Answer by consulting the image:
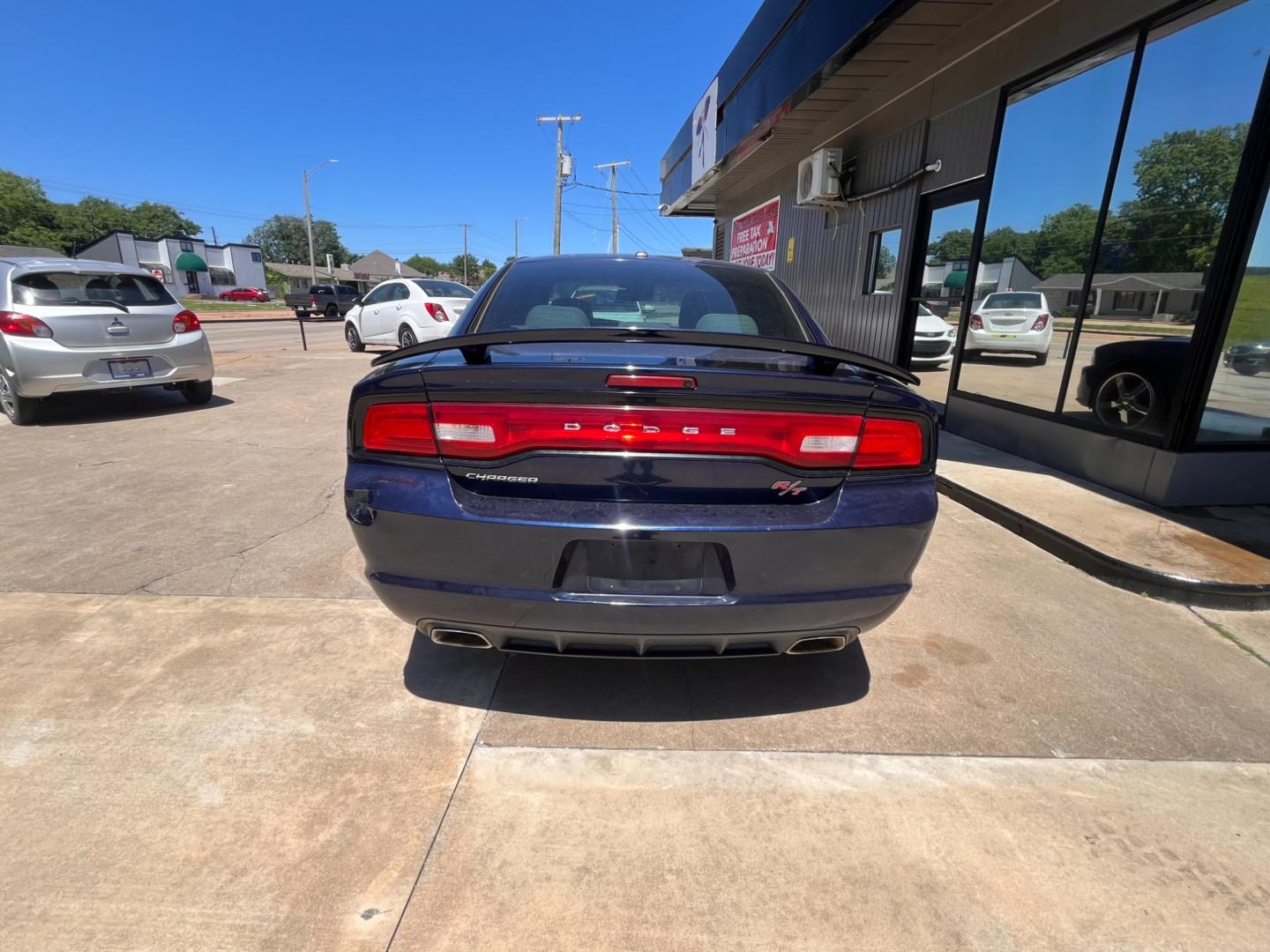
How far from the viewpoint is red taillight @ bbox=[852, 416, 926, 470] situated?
6.27ft

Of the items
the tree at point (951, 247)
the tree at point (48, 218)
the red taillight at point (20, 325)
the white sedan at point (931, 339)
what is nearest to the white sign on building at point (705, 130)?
the tree at point (951, 247)

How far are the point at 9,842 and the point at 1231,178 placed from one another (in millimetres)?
6572

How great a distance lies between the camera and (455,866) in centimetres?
164

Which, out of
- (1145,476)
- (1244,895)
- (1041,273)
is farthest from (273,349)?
(1244,895)

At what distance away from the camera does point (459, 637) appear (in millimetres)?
1991

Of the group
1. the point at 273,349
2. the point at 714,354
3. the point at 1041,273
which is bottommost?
the point at 273,349

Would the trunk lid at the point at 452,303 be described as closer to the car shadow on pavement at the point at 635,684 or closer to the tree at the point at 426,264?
the car shadow on pavement at the point at 635,684

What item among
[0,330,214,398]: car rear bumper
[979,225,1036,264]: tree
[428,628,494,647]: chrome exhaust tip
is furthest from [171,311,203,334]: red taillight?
[979,225,1036,264]: tree

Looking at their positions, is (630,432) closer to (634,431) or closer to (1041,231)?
(634,431)

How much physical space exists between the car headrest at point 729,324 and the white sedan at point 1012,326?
13.2 ft

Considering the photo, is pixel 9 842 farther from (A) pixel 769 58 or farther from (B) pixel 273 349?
(B) pixel 273 349

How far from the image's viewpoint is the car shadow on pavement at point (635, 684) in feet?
7.50

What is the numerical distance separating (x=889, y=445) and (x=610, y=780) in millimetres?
1331


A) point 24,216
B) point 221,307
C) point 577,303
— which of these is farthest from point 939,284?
point 24,216
